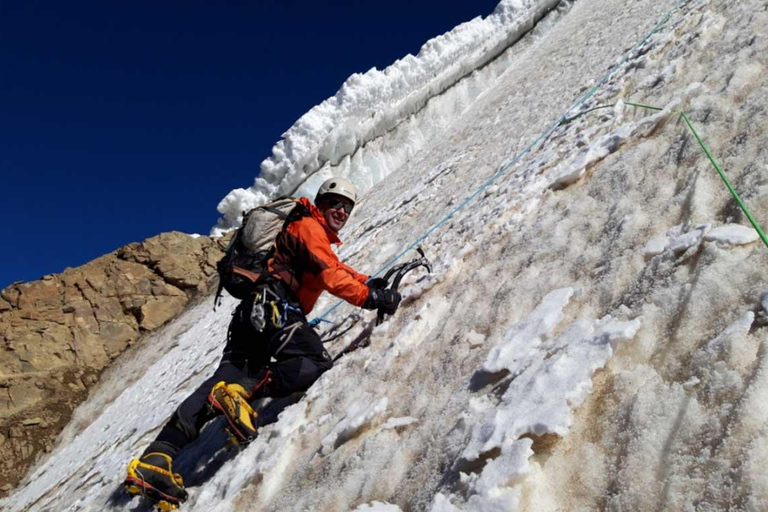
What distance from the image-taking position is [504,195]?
481 centimetres

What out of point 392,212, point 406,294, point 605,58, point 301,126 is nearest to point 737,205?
point 406,294

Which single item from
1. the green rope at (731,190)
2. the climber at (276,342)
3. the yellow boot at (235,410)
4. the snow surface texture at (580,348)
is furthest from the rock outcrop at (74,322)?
the green rope at (731,190)

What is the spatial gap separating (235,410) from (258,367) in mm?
573

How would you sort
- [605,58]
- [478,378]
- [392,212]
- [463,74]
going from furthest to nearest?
[463,74], [392,212], [605,58], [478,378]

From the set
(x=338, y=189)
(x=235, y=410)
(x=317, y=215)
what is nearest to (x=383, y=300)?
(x=317, y=215)

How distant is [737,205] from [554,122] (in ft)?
13.1

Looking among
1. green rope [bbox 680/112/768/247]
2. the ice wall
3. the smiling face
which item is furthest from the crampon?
the ice wall

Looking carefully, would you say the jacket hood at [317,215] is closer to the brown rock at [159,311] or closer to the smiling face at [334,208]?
the smiling face at [334,208]

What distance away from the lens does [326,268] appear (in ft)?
12.3

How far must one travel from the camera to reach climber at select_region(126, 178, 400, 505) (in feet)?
11.6

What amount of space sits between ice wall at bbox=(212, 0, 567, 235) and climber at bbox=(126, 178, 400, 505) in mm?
12981

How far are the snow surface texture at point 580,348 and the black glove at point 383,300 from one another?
0.11 m

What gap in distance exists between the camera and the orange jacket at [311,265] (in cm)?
374

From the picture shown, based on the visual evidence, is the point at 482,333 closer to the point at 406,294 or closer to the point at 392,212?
the point at 406,294
